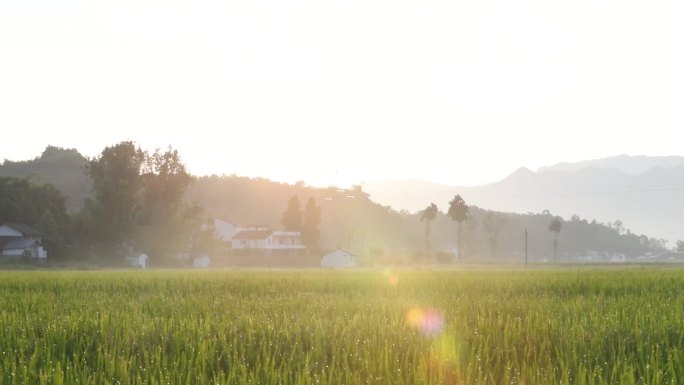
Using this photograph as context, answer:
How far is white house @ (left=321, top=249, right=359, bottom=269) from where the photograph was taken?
116500 millimetres

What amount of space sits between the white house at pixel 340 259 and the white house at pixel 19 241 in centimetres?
4866

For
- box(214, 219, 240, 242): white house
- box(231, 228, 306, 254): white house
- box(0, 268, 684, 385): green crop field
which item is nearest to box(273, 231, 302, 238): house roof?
box(231, 228, 306, 254): white house

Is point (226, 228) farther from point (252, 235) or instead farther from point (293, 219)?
point (293, 219)

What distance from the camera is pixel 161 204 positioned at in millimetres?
87062

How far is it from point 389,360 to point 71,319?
3963 mm

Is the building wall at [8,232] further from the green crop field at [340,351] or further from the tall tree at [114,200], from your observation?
the green crop field at [340,351]

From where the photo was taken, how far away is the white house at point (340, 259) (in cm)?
11650

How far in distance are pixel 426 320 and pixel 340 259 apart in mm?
112313

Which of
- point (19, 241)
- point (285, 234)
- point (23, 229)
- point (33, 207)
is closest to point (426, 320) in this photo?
point (19, 241)

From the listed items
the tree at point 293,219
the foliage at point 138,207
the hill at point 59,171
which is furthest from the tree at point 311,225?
the hill at point 59,171

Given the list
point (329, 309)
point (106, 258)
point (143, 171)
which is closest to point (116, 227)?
point (106, 258)

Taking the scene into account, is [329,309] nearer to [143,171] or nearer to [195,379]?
[195,379]

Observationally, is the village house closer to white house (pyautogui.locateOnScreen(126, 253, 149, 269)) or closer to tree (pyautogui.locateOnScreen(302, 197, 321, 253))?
tree (pyautogui.locateOnScreen(302, 197, 321, 253))

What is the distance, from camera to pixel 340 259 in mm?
119312
